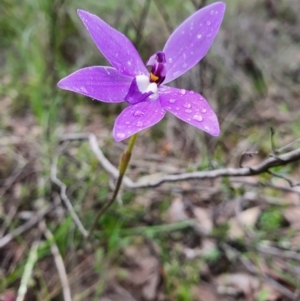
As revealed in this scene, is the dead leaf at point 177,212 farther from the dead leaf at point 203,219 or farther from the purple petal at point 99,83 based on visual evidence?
the purple petal at point 99,83

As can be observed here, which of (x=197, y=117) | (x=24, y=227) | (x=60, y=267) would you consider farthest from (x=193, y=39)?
(x=24, y=227)

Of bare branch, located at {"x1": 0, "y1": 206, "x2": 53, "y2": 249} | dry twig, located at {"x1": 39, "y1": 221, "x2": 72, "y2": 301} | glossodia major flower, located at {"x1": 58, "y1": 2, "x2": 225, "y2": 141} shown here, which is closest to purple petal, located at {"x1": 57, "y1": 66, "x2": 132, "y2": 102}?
glossodia major flower, located at {"x1": 58, "y1": 2, "x2": 225, "y2": 141}

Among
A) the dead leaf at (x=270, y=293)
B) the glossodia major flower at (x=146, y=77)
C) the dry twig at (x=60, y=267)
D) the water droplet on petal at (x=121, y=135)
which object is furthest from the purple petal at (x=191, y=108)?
the dead leaf at (x=270, y=293)

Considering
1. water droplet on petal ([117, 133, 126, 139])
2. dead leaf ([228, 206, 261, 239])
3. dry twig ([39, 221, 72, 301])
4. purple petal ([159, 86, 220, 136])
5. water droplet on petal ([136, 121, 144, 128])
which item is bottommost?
dead leaf ([228, 206, 261, 239])

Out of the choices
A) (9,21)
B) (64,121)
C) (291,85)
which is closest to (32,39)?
(9,21)

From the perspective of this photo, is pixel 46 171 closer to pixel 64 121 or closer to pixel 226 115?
pixel 64 121

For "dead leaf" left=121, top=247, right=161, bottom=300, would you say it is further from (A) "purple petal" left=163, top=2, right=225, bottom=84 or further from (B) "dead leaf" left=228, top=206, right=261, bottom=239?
(A) "purple petal" left=163, top=2, right=225, bottom=84
